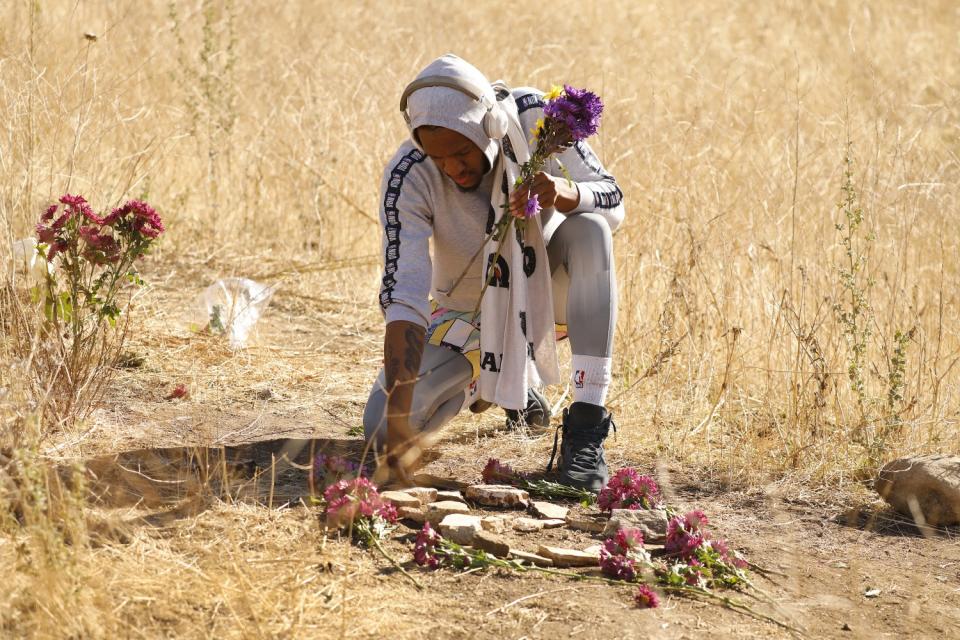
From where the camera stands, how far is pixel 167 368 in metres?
3.79

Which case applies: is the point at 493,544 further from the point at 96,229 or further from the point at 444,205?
the point at 96,229

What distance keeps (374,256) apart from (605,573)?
10.1ft

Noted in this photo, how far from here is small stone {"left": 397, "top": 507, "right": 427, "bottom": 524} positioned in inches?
106

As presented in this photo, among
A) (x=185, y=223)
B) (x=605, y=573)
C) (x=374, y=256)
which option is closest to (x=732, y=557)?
(x=605, y=573)

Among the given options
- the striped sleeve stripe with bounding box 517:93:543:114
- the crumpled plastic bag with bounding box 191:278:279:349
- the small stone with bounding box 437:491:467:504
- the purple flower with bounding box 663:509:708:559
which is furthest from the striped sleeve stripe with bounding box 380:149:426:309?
the crumpled plastic bag with bounding box 191:278:279:349

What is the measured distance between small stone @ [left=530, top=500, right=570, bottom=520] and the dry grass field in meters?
0.40

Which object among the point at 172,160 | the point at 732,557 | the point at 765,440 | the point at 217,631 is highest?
the point at 172,160

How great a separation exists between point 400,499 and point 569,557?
1.61 ft

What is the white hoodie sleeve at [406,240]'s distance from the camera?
2.92 metres

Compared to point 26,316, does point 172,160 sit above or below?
above

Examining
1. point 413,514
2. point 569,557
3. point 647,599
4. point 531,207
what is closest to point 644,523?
point 569,557

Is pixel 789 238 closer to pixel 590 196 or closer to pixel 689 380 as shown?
pixel 689 380

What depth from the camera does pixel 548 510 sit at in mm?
2814

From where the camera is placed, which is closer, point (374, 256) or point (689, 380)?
point (689, 380)
